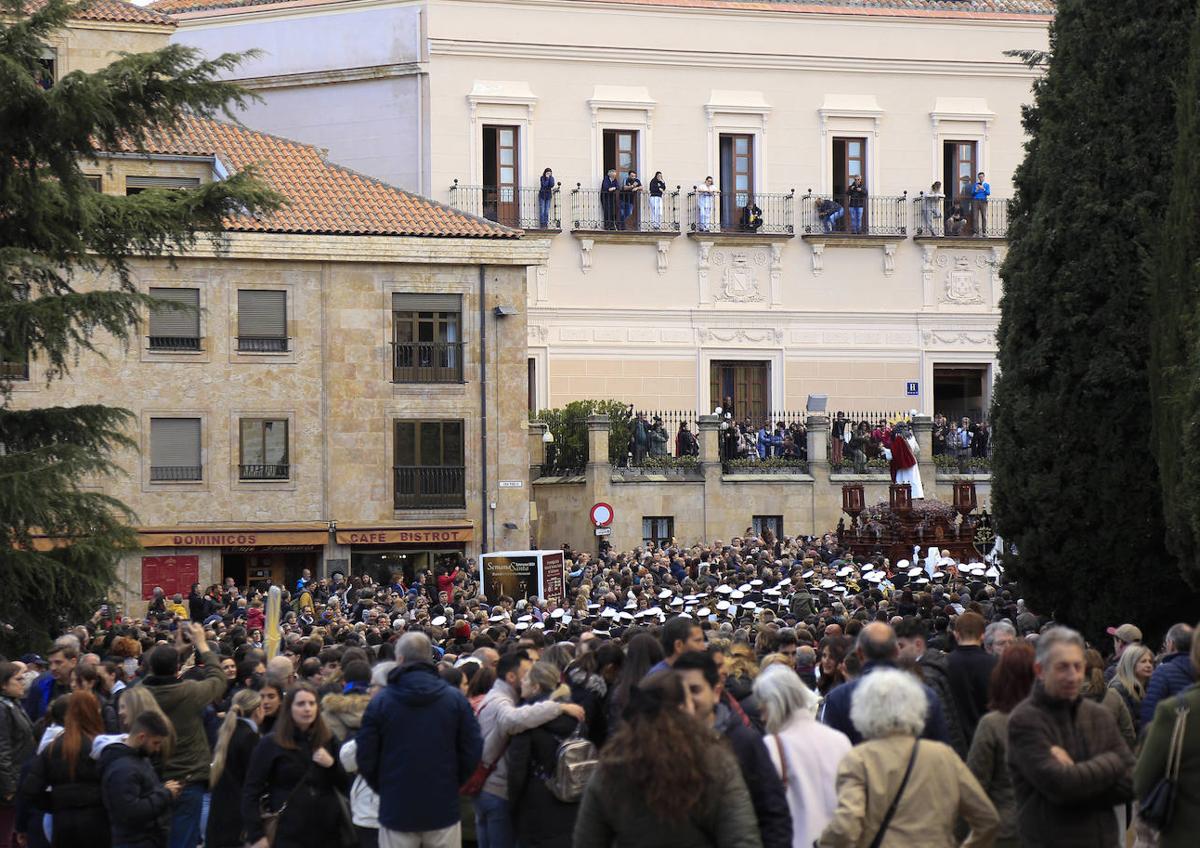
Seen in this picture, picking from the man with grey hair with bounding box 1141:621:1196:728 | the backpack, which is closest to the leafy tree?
the backpack

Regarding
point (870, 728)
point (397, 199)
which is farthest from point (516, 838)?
point (397, 199)

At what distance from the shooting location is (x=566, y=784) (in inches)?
390

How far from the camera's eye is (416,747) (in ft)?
32.9

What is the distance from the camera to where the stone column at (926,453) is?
42.6 m

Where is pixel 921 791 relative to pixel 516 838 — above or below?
above

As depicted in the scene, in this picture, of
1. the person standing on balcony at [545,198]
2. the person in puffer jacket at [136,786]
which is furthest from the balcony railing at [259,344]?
the person in puffer jacket at [136,786]

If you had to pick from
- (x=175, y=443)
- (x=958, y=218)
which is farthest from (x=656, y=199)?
(x=175, y=443)

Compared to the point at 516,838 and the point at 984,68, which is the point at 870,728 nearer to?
the point at 516,838

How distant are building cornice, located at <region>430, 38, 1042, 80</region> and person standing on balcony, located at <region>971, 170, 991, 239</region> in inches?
111

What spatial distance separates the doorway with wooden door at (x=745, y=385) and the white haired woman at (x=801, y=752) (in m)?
41.6

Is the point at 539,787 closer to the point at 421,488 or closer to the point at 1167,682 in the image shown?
the point at 1167,682

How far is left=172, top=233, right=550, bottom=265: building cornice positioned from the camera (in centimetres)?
3950

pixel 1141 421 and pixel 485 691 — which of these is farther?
pixel 1141 421

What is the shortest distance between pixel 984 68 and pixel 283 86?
1748 cm
